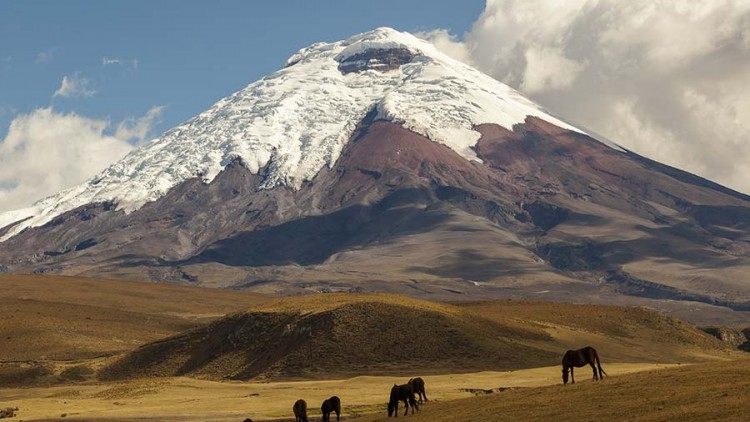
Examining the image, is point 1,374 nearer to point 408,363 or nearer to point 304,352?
point 304,352

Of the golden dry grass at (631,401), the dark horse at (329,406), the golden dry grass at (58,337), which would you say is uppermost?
the golden dry grass at (58,337)

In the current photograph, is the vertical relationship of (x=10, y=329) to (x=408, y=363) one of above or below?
above

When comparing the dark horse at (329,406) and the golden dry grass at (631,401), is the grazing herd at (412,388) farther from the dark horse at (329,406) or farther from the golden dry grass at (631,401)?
the golden dry grass at (631,401)

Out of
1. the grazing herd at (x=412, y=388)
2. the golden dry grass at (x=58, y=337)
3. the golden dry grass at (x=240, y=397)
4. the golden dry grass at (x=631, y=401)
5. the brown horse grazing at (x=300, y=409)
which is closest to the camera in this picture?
the golden dry grass at (x=631, y=401)

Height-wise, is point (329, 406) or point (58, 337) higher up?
point (58, 337)

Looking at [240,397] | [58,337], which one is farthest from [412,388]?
[58,337]

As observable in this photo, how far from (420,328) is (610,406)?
72672 mm

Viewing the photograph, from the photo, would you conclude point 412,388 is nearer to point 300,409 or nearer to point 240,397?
point 300,409

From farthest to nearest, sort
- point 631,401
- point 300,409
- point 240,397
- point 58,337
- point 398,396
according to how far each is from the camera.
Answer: point 58,337 → point 240,397 → point 300,409 → point 398,396 → point 631,401

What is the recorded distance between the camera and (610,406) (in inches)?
1842

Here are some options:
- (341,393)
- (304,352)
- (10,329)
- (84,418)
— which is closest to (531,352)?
(304,352)

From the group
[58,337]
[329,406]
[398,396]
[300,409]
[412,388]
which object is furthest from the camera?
[58,337]

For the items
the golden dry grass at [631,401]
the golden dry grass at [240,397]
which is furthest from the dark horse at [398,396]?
the golden dry grass at [240,397]

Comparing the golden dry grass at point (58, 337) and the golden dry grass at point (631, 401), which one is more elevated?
the golden dry grass at point (58, 337)
